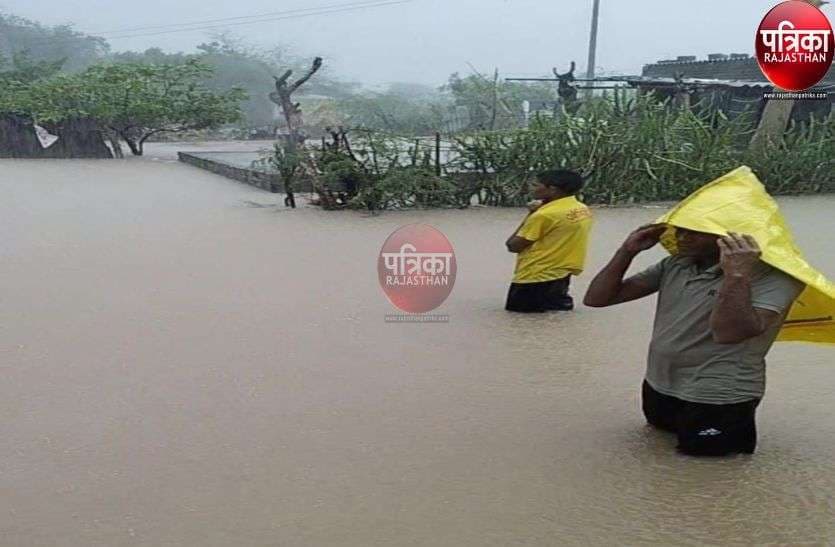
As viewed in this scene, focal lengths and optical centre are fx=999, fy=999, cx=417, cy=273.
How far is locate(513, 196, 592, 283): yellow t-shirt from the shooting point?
6.49 metres

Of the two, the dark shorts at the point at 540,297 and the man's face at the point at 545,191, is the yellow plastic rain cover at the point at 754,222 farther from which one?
the dark shorts at the point at 540,297

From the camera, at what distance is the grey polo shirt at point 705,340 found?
3.62m

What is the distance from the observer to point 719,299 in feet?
11.6

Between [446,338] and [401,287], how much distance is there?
1511 millimetres

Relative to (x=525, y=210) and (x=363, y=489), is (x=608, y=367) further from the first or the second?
(x=525, y=210)

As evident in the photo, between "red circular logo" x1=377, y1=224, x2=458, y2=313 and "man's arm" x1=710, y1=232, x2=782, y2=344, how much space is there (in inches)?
142

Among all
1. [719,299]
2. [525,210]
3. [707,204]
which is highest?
[707,204]

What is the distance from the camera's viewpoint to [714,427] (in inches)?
154

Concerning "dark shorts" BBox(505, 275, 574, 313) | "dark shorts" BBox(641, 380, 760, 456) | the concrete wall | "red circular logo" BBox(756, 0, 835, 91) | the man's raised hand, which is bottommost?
the concrete wall

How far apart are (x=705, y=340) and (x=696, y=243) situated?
37cm

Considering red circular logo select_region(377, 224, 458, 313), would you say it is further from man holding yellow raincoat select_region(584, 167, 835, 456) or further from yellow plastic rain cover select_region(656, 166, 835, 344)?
yellow plastic rain cover select_region(656, 166, 835, 344)

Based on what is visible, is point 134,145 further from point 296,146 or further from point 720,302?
point 720,302

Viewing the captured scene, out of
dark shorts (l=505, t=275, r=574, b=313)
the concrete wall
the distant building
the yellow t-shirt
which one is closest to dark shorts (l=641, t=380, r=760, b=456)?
the yellow t-shirt

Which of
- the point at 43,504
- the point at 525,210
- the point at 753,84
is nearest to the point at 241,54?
the point at 753,84
